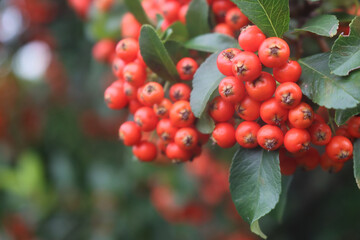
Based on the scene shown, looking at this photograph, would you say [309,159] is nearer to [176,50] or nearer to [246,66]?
[246,66]

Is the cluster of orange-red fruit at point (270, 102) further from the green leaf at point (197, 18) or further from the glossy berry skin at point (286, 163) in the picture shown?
the green leaf at point (197, 18)

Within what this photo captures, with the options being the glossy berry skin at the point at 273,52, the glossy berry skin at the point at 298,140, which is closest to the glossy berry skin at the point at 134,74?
the glossy berry skin at the point at 273,52

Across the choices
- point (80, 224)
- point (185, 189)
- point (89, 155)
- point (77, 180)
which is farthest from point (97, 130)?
point (185, 189)

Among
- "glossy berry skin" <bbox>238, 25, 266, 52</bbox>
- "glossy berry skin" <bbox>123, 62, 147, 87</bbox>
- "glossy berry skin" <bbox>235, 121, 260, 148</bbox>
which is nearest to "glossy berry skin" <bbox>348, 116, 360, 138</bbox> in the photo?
"glossy berry skin" <bbox>235, 121, 260, 148</bbox>

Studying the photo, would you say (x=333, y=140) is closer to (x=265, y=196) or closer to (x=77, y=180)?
(x=265, y=196)

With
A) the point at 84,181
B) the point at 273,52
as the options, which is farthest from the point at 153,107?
the point at 84,181
